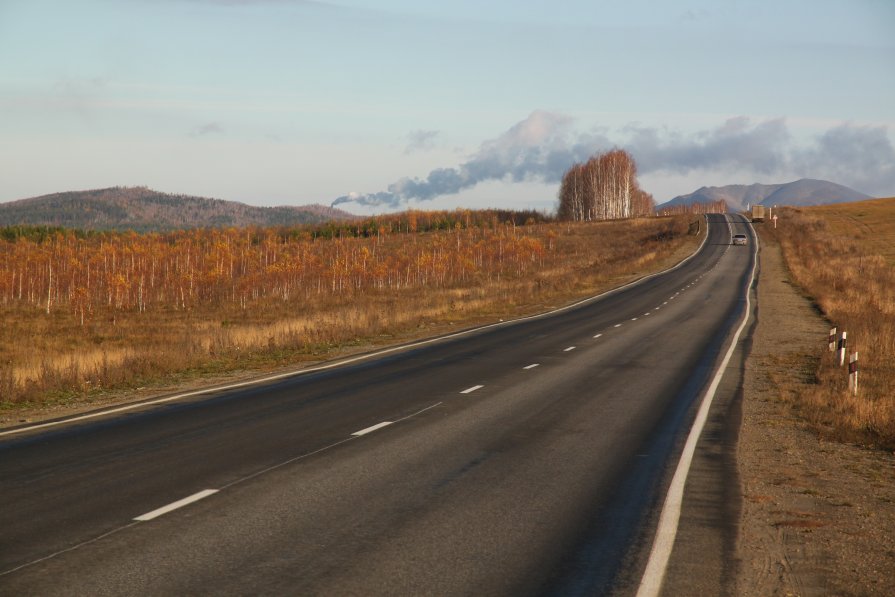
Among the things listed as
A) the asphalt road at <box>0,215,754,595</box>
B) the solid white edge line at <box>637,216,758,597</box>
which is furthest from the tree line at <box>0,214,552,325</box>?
the solid white edge line at <box>637,216,758,597</box>

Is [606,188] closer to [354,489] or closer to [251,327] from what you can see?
[251,327]

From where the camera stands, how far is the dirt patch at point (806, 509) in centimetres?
636

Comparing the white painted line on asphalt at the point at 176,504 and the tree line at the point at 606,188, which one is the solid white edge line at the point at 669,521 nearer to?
the white painted line on asphalt at the point at 176,504

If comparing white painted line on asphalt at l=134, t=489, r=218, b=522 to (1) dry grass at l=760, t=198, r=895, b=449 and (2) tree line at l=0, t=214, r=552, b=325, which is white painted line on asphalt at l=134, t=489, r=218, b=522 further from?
(2) tree line at l=0, t=214, r=552, b=325

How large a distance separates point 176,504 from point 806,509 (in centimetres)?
601

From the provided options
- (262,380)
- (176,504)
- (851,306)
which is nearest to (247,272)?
(851,306)

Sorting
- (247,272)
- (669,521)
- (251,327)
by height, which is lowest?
(247,272)

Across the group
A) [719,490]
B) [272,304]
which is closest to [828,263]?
[272,304]

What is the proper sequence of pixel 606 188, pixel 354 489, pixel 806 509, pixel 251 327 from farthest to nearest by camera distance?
pixel 606 188 < pixel 251 327 < pixel 354 489 < pixel 806 509

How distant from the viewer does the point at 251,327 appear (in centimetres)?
3272

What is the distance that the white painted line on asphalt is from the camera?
7480 millimetres

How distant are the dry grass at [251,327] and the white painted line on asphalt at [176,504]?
9.03 meters

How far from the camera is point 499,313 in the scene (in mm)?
42750

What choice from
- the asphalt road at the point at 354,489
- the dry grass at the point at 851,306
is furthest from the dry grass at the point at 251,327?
the dry grass at the point at 851,306
